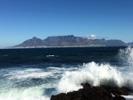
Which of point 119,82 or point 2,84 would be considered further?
point 2,84

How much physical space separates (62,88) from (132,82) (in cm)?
684

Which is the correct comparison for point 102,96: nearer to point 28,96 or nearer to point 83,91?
point 83,91

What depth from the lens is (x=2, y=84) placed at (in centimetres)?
3084

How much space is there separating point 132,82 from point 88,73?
16.3 feet

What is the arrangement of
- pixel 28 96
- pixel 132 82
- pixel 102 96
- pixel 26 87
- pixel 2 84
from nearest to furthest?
1. pixel 102 96
2. pixel 28 96
3. pixel 132 82
4. pixel 26 87
5. pixel 2 84

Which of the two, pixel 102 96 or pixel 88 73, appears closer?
pixel 102 96

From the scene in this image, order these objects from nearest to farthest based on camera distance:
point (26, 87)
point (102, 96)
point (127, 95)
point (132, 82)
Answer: point (102, 96) → point (127, 95) → point (132, 82) → point (26, 87)

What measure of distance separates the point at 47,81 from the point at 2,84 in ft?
16.5

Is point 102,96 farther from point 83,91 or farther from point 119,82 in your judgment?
point 119,82

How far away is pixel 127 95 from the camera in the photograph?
2238 cm

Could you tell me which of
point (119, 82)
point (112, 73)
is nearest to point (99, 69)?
point (112, 73)

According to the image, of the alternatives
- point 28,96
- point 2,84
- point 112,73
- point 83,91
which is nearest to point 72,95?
point 83,91

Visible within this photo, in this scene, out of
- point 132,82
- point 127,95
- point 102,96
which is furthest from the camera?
point 132,82

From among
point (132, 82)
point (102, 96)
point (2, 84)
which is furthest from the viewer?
point (2, 84)
